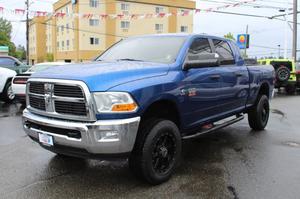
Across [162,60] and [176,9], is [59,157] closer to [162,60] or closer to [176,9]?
[162,60]

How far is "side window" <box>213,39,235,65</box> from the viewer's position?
6.29 metres

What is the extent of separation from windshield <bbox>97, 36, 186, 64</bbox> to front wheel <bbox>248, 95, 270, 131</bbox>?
2991 millimetres

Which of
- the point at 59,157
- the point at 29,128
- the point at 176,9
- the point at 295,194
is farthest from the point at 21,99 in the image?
the point at 176,9

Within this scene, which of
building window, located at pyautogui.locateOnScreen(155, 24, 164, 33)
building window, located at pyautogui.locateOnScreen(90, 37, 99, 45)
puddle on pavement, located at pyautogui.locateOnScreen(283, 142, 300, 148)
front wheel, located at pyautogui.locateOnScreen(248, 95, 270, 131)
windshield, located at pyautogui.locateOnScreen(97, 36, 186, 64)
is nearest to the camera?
windshield, located at pyautogui.locateOnScreen(97, 36, 186, 64)

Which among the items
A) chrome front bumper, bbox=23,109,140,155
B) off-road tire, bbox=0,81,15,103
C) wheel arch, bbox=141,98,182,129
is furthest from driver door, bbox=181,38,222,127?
off-road tire, bbox=0,81,15,103

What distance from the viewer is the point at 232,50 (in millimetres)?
6828

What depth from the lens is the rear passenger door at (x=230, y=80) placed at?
6.06 m

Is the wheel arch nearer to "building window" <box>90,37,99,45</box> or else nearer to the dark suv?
the dark suv

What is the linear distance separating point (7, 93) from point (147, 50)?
8192mm

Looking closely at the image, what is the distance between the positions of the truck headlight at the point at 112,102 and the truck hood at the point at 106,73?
0.08 m

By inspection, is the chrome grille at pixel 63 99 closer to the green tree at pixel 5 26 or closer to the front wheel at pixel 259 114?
the front wheel at pixel 259 114

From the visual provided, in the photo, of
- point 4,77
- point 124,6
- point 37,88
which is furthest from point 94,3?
point 37,88

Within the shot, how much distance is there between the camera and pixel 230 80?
620cm

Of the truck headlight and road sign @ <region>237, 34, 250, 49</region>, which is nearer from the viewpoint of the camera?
the truck headlight
